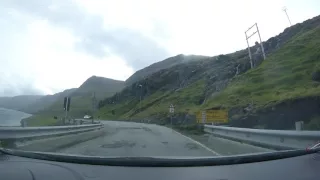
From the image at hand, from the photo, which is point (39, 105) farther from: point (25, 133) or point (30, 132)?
point (25, 133)

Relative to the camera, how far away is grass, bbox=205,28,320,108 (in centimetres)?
4900

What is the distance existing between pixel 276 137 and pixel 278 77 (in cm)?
5066

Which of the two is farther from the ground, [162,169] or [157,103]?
[157,103]

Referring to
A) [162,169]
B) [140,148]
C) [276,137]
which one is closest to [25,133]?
[140,148]

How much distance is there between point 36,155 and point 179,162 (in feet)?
6.79

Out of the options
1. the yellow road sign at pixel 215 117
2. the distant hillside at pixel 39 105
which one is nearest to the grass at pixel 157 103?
the distant hillside at pixel 39 105

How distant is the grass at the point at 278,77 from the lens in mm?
49000

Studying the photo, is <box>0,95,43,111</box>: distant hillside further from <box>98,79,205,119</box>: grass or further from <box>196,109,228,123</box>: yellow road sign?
<box>98,79,205,119</box>: grass

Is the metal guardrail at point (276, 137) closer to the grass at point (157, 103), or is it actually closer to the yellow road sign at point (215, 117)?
the yellow road sign at point (215, 117)

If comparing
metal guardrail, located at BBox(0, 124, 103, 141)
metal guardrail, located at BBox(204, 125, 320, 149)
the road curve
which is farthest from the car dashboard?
metal guardrail, located at BBox(0, 124, 103, 141)

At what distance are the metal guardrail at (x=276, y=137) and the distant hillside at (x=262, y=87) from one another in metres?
10.3

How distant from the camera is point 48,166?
15.8ft

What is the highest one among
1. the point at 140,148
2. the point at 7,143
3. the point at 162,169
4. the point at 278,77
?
the point at 278,77

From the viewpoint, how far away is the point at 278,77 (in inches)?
2375
